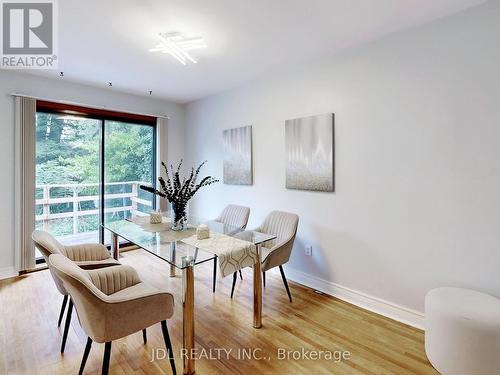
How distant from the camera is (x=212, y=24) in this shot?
2213 millimetres

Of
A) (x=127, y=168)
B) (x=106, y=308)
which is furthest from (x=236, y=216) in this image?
(x=127, y=168)

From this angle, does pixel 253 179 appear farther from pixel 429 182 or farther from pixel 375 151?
pixel 429 182

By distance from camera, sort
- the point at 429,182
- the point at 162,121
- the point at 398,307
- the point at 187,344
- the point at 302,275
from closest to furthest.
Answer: the point at 187,344
the point at 429,182
the point at 398,307
the point at 302,275
the point at 162,121

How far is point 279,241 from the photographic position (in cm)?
282

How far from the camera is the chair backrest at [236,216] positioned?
10.8 feet

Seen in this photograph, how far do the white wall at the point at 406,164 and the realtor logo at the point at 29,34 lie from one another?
230cm

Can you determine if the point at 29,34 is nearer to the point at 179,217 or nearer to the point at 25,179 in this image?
the point at 25,179

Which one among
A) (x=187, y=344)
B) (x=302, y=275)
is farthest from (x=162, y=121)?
(x=187, y=344)

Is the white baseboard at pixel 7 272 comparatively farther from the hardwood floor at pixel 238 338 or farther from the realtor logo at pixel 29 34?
the realtor logo at pixel 29 34

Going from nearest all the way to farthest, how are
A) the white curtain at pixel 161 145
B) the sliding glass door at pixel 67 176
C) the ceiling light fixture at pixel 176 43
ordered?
1. the ceiling light fixture at pixel 176 43
2. the sliding glass door at pixel 67 176
3. the white curtain at pixel 161 145

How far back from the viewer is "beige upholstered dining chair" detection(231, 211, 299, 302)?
2490 millimetres

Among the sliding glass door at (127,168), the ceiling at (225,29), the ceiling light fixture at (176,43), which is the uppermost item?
the ceiling at (225,29)

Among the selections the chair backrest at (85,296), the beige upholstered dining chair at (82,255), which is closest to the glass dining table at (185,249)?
the beige upholstered dining chair at (82,255)

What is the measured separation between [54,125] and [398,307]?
15.3 feet
